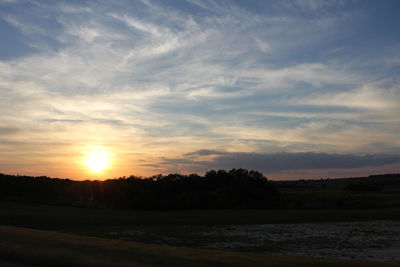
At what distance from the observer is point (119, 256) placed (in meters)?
12.3

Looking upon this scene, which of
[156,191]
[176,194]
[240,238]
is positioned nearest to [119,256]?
[240,238]

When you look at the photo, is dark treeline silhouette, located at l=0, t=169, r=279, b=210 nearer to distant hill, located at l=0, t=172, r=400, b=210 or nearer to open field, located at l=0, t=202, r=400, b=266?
distant hill, located at l=0, t=172, r=400, b=210

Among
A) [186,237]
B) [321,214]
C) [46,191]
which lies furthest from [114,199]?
[186,237]

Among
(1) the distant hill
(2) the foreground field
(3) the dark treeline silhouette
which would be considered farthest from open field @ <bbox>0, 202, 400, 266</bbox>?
(3) the dark treeline silhouette

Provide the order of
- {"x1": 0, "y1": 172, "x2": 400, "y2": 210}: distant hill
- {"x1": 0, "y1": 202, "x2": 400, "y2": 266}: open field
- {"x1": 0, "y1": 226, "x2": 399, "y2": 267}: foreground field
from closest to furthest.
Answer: {"x1": 0, "y1": 226, "x2": 399, "y2": 267}: foreground field
{"x1": 0, "y1": 202, "x2": 400, "y2": 266}: open field
{"x1": 0, "y1": 172, "x2": 400, "y2": 210}: distant hill

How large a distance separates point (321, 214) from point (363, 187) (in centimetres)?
3948

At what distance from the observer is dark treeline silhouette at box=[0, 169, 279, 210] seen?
171 ft

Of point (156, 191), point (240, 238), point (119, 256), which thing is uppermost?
point (156, 191)

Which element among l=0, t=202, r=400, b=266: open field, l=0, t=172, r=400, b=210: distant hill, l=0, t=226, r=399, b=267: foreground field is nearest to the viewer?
l=0, t=226, r=399, b=267: foreground field

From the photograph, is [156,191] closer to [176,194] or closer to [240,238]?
[176,194]

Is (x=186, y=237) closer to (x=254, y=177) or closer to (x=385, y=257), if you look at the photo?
(x=385, y=257)

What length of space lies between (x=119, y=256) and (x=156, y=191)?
44.1 meters

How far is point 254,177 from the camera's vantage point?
192ft

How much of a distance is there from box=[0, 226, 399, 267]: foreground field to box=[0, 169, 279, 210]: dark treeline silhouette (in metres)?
37.0
